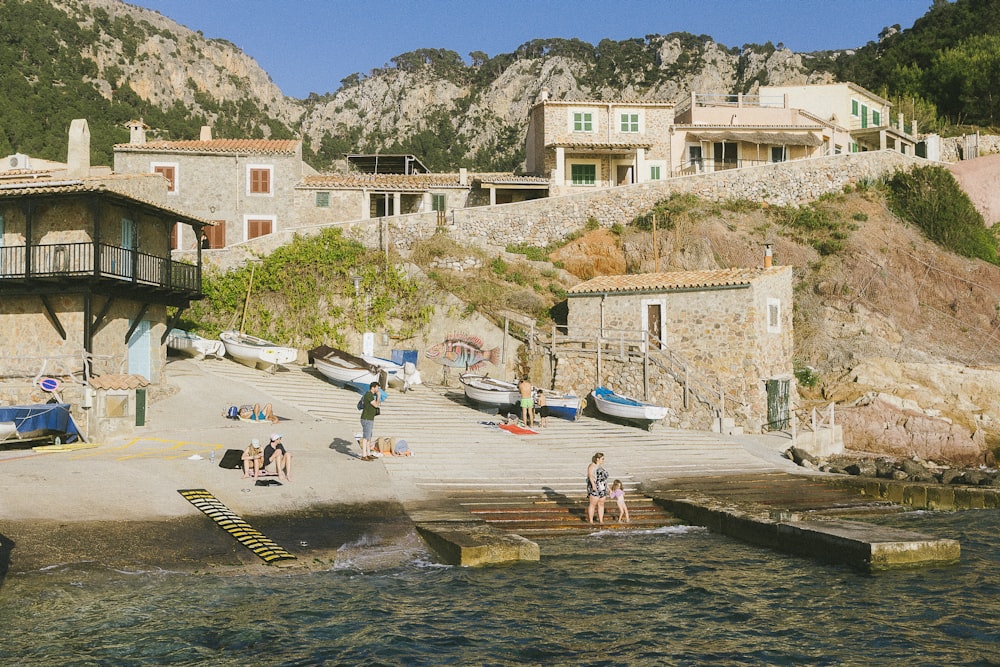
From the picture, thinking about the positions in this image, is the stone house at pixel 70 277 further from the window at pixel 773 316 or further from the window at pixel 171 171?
the window at pixel 773 316

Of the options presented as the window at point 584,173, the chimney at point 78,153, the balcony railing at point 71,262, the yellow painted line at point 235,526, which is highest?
the window at point 584,173

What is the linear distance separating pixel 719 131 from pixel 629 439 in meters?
31.3

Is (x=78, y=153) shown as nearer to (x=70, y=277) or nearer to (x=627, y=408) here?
(x=70, y=277)

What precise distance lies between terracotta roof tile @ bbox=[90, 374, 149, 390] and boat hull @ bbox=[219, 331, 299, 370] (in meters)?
7.43

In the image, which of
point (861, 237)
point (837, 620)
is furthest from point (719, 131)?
point (837, 620)

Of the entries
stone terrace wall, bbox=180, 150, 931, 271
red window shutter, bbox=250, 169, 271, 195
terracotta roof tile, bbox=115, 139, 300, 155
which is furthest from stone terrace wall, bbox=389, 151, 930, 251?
terracotta roof tile, bbox=115, 139, 300, 155

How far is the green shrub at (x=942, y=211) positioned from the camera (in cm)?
4238

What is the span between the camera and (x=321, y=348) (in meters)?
28.6

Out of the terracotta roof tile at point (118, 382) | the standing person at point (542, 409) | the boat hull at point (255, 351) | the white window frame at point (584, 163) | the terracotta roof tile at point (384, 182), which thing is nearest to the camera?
the terracotta roof tile at point (118, 382)

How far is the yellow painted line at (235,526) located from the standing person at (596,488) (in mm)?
6064

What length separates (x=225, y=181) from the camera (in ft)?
130

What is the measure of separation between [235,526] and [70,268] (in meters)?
11.8

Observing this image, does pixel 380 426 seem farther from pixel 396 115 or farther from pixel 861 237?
pixel 396 115

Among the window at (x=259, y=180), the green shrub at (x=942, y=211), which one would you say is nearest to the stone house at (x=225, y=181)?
the window at (x=259, y=180)
